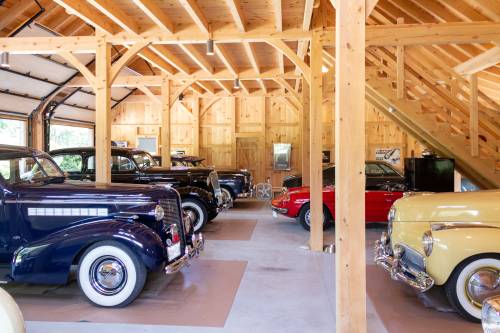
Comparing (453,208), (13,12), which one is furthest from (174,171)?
(453,208)

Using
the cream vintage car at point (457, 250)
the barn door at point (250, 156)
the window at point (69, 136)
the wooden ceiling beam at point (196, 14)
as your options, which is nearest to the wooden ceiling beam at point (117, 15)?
the wooden ceiling beam at point (196, 14)

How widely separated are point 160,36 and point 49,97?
299 inches

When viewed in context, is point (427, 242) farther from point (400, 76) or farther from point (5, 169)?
point (5, 169)

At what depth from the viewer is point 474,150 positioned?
6.73 m

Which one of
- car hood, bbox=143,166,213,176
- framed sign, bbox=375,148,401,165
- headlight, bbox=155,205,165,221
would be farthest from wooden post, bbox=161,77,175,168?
framed sign, bbox=375,148,401,165

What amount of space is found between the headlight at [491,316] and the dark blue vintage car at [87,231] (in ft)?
9.43

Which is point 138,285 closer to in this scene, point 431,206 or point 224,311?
point 224,311

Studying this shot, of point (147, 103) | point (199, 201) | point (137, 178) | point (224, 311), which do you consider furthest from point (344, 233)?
point (147, 103)

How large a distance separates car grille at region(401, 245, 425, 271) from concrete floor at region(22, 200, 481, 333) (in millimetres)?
437

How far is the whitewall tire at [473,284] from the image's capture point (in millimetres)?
3709

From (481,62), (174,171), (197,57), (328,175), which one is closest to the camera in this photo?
(481,62)

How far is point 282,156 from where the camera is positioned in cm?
1575

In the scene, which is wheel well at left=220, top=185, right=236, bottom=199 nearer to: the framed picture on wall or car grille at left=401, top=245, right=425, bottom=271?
the framed picture on wall

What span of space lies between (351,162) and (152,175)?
20.3 feet
